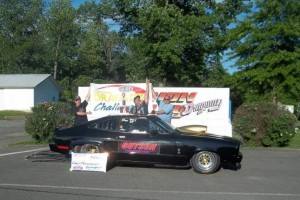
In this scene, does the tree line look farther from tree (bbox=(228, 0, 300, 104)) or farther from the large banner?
the large banner

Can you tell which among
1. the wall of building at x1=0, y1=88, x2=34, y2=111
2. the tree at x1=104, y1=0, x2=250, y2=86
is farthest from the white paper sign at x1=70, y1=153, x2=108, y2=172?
the wall of building at x1=0, y1=88, x2=34, y2=111

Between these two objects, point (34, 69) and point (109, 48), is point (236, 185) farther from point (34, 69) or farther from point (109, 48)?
point (109, 48)

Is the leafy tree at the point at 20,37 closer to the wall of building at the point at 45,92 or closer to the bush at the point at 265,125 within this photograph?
the wall of building at the point at 45,92

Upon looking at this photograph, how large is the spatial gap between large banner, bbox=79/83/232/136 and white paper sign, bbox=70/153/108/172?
761cm

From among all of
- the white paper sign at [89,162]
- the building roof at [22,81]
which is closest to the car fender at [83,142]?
the white paper sign at [89,162]

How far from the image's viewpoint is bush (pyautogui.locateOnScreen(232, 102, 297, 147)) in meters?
16.0

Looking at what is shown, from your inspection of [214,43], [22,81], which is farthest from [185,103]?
[22,81]

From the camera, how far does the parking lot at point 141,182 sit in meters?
8.48

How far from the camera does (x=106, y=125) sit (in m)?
11.5

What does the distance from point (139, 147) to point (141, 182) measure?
1475 millimetres

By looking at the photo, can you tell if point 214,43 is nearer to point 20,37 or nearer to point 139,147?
point 139,147

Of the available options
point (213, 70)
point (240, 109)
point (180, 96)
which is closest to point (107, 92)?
point (180, 96)

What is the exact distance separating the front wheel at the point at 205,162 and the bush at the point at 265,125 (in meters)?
5.71

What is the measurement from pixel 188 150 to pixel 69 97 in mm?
46722
